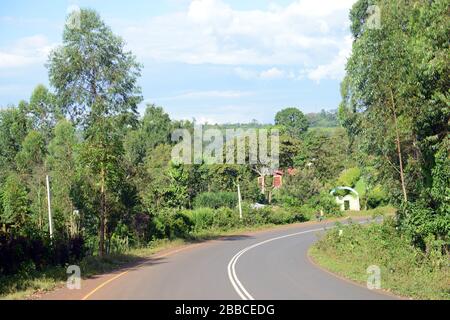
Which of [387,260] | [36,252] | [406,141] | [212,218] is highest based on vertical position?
[406,141]

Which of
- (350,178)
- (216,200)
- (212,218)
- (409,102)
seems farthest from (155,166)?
(409,102)

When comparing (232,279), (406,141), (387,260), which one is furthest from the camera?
(406,141)

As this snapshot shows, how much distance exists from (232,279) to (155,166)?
156 ft

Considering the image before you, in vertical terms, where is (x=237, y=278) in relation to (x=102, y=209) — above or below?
below

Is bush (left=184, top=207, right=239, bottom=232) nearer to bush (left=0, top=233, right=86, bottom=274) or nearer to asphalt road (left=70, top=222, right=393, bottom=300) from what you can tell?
asphalt road (left=70, top=222, right=393, bottom=300)

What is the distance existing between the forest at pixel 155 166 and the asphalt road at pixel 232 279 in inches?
184

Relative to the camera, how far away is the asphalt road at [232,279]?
15391 millimetres

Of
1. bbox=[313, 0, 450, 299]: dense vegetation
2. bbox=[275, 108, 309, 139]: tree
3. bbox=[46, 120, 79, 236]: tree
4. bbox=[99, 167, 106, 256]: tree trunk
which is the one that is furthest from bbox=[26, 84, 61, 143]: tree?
bbox=[275, 108, 309, 139]: tree

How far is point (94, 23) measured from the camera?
114 ft

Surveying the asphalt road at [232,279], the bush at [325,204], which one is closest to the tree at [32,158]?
the asphalt road at [232,279]

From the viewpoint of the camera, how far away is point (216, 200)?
59.7 meters

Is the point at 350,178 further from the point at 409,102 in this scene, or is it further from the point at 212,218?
the point at 409,102

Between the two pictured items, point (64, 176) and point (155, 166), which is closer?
point (64, 176)

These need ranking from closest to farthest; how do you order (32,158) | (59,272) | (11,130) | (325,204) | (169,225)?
(59,272)
(169,225)
(32,158)
(11,130)
(325,204)
